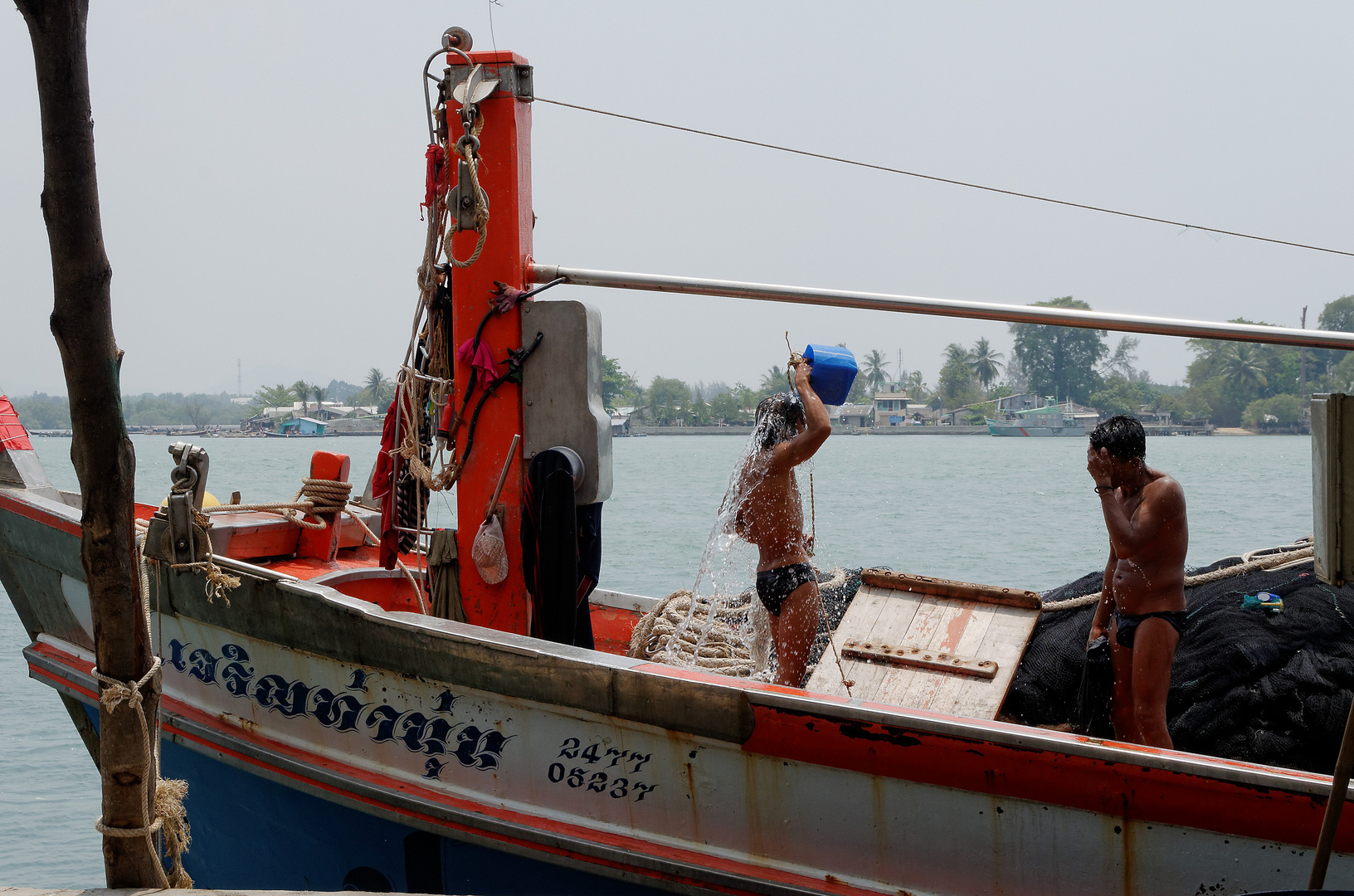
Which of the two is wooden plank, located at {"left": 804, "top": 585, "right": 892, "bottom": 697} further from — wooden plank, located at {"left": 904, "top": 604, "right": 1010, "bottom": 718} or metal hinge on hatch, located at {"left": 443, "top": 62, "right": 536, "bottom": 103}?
metal hinge on hatch, located at {"left": 443, "top": 62, "right": 536, "bottom": 103}

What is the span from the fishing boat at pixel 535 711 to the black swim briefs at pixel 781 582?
429 mm

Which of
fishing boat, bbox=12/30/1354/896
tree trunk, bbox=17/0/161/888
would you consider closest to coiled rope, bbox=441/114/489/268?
fishing boat, bbox=12/30/1354/896

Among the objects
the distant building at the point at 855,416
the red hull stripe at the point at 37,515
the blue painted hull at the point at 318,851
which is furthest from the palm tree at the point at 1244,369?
the red hull stripe at the point at 37,515

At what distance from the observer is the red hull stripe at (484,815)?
3439mm

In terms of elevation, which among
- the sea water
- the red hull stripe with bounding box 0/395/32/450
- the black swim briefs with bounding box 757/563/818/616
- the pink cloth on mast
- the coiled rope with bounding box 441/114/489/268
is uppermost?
the coiled rope with bounding box 441/114/489/268

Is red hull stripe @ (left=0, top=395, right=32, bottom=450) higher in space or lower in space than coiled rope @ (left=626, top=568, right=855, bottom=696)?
higher

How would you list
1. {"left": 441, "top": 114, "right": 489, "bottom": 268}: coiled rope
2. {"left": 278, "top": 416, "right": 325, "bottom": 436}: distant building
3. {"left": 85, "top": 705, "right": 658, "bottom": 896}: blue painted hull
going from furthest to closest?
{"left": 278, "top": 416, "right": 325, "bottom": 436}: distant building
{"left": 441, "top": 114, "right": 489, "bottom": 268}: coiled rope
{"left": 85, "top": 705, "right": 658, "bottom": 896}: blue painted hull

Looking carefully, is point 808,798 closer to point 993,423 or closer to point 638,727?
point 638,727

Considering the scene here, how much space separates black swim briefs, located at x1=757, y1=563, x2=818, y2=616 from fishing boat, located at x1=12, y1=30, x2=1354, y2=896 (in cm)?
43

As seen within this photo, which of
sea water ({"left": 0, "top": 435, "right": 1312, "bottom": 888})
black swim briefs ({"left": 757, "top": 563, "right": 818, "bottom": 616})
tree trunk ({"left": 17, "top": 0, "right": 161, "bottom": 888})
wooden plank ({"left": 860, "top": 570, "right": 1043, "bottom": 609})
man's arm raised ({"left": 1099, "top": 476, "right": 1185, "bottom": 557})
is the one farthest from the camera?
sea water ({"left": 0, "top": 435, "right": 1312, "bottom": 888})

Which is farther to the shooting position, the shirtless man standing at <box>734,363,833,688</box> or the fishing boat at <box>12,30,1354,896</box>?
the shirtless man standing at <box>734,363,833,688</box>

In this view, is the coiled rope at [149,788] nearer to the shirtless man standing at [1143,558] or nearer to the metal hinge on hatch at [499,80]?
the metal hinge on hatch at [499,80]

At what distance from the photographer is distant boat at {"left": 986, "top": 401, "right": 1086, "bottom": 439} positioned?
99.9 metres

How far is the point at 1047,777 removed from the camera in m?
3.05
